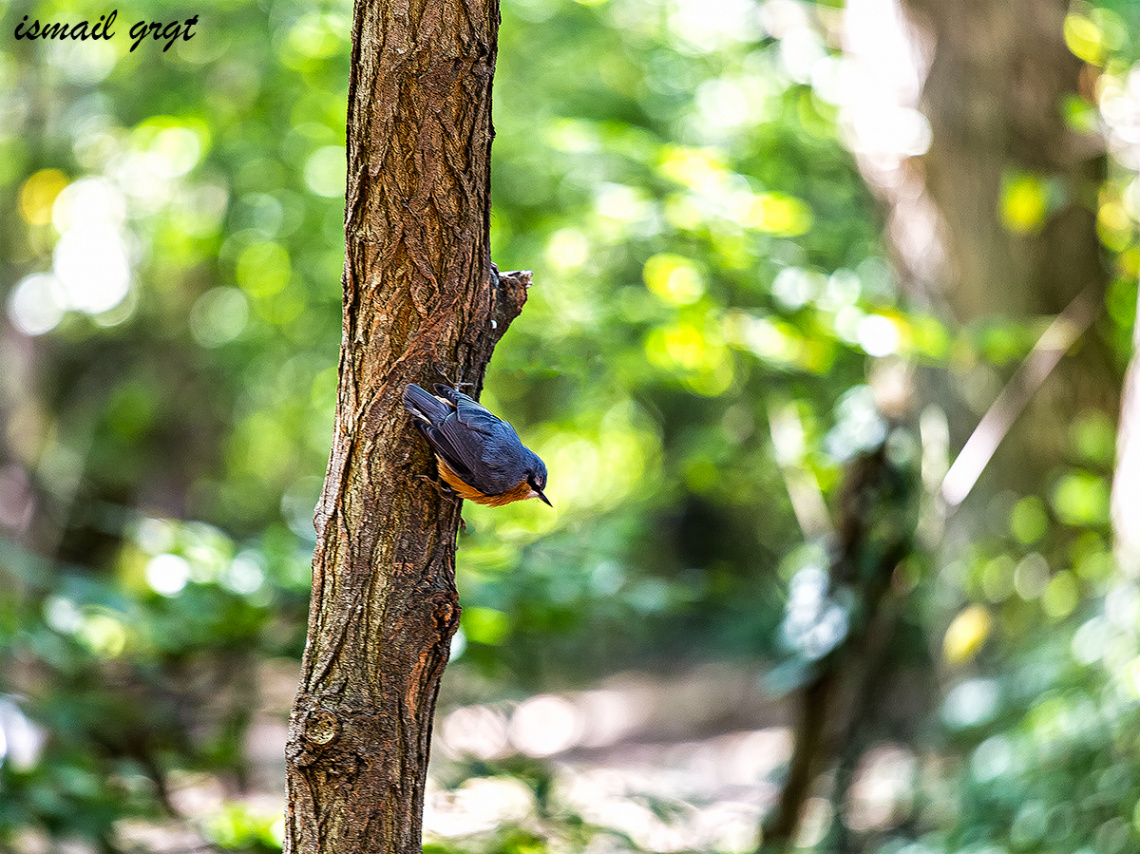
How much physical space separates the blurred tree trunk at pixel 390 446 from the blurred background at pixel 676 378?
2.29ft

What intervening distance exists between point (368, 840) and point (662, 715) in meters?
7.15

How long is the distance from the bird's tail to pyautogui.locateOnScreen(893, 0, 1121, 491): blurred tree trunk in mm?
3066

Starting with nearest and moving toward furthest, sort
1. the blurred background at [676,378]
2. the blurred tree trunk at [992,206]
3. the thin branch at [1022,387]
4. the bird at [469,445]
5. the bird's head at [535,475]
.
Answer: the bird at [469,445], the bird's head at [535,475], the blurred background at [676,378], the thin branch at [1022,387], the blurred tree trunk at [992,206]

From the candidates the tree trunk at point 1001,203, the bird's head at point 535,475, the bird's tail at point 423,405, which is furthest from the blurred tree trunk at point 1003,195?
the bird's tail at point 423,405

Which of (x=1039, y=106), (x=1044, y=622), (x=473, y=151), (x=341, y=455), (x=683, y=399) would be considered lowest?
(x=341, y=455)

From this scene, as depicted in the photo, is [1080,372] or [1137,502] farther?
[1080,372]

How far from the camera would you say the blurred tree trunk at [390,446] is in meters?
1.25

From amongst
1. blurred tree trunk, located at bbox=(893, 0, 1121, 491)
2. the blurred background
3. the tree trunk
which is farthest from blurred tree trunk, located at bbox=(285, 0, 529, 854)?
blurred tree trunk, located at bbox=(893, 0, 1121, 491)

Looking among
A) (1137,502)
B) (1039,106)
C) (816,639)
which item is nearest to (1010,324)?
(1137,502)

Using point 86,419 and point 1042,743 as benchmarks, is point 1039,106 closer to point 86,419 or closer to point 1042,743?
point 1042,743

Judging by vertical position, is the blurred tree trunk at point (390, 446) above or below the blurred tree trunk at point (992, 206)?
below

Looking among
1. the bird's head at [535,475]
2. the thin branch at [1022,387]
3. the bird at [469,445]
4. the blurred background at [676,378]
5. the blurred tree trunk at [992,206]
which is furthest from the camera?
the blurred tree trunk at [992,206]

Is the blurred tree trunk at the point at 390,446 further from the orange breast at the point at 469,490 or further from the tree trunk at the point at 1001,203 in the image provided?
the tree trunk at the point at 1001,203

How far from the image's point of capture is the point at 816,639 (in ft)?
10.6
